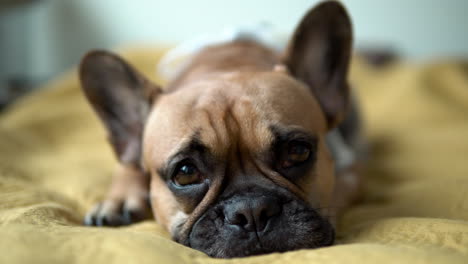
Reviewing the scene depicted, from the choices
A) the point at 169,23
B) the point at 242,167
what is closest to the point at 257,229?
the point at 242,167

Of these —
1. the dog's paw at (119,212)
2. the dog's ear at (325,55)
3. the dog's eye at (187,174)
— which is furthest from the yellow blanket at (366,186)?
the dog's ear at (325,55)

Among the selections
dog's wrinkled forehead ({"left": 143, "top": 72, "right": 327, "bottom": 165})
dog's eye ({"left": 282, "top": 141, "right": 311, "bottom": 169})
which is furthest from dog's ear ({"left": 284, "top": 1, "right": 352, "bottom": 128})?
dog's eye ({"left": 282, "top": 141, "right": 311, "bottom": 169})

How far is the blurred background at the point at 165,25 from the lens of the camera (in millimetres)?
4977

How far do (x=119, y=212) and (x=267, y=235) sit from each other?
84cm

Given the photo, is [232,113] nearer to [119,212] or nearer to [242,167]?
[242,167]

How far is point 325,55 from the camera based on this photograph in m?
2.11

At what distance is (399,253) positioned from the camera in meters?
1.06

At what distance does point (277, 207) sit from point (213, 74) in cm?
88

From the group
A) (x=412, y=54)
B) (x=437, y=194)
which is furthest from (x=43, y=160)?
(x=412, y=54)

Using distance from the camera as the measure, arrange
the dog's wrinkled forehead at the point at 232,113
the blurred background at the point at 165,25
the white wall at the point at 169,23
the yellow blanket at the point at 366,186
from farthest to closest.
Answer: the white wall at the point at 169,23, the blurred background at the point at 165,25, the dog's wrinkled forehead at the point at 232,113, the yellow blanket at the point at 366,186

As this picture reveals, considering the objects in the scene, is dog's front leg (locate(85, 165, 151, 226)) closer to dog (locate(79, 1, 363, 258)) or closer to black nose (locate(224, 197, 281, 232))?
dog (locate(79, 1, 363, 258))

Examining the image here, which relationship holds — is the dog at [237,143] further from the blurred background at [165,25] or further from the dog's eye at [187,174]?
the blurred background at [165,25]

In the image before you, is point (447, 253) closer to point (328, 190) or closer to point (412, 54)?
point (328, 190)

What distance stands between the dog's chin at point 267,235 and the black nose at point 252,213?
0.02 metres
